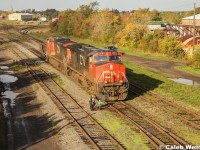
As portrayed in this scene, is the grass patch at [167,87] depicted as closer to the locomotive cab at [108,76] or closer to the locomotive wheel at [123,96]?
the locomotive wheel at [123,96]

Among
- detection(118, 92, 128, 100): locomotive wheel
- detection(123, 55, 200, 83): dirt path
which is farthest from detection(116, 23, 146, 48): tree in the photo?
detection(118, 92, 128, 100): locomotive wheel

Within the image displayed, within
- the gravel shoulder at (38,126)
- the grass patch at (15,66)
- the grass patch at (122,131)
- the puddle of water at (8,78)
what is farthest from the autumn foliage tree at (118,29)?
the grass patch at (122,131)

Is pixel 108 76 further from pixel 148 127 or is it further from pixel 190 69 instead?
pixel 190 69

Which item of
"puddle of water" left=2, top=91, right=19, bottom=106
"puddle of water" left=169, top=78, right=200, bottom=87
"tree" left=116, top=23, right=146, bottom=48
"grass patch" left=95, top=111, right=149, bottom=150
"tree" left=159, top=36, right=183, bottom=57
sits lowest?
"grass patch" left=95, top=111, right=149, bottom=150

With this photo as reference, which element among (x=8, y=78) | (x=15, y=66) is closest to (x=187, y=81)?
(x=8, y=78)

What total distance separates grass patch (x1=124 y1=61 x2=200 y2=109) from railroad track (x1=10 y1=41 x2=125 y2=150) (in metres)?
8.27

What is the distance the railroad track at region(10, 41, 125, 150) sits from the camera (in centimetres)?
1510

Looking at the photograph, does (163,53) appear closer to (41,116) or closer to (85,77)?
(85,77)

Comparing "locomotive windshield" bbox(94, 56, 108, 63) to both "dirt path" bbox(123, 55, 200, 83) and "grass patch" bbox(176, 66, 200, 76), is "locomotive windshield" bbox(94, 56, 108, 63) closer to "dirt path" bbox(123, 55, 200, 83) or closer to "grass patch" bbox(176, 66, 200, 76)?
"dirt path" bbox(123, 55, 200, 83)

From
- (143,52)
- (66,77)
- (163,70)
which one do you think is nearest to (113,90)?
(66,77)

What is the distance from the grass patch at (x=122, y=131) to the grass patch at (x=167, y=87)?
706cm

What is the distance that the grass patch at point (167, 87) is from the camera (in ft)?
79.7

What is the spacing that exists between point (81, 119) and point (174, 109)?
704 centimetres

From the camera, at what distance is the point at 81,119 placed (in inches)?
743
